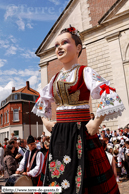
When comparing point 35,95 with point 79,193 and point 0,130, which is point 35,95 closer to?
point 0,130

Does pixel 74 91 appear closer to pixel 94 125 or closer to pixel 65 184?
pixel 94 125

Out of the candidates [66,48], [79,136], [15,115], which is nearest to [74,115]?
[79,136]

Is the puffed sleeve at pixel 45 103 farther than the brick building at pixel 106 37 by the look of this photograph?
No

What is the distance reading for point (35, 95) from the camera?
1371 inches

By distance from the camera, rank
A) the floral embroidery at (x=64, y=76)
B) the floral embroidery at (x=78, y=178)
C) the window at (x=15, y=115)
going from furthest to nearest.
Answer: the window at (x=15, y=115), the floral embroidery at (x=64, y=76), the floral embroidery at (x=78, y=178)

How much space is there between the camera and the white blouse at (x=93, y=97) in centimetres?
194

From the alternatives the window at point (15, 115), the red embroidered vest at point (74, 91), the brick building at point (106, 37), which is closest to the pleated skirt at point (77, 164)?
the red embroidered vest at point (74, 91)

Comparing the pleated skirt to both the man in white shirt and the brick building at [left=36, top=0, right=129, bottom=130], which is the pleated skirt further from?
the brick building at [left=36, top=0, right=129, bottom=130]

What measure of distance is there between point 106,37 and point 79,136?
40.6 ft

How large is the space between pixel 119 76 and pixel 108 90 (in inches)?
430

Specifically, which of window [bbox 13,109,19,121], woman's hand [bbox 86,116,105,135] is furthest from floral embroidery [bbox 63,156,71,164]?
window [bbox 13,109,19,121]

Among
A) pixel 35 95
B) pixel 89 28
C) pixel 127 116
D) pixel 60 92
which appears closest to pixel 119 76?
pixel 127 116

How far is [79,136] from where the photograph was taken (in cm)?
202

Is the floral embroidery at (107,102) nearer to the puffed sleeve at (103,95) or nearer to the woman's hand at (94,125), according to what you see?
the puffed sleeve at (103,95)
